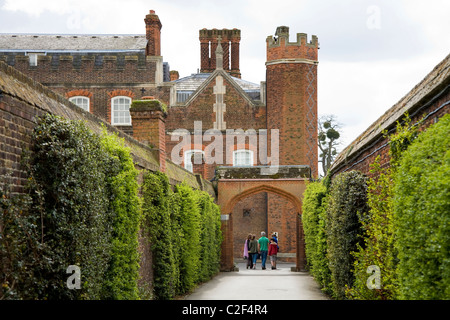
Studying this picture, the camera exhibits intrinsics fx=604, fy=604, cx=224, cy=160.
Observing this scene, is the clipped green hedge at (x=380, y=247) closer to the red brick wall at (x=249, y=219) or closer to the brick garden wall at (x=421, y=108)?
the brick garden wall at (x=421, y=108)

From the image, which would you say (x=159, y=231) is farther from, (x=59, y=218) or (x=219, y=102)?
(x=219, y=102)

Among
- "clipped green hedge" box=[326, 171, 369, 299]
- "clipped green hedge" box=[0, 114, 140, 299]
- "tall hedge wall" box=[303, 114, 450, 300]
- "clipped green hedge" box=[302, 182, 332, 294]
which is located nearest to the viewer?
"tall hedge wall" box=[303, 114, 450, 300]

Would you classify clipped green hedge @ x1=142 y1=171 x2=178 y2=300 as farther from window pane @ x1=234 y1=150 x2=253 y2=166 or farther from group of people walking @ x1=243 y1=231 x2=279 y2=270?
window pane @ x1=234 y1=150 x2=253 y2=166

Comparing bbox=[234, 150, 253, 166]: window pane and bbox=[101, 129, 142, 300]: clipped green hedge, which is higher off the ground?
bbox=[234, 150, 253, 166]: window pane

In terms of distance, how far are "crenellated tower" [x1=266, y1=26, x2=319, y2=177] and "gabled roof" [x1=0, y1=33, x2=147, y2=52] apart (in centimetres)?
706

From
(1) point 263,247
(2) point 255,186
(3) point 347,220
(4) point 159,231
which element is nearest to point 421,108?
(3) point 347,220

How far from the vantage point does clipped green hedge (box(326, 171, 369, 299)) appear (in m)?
8.98

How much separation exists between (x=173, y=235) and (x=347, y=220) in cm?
440

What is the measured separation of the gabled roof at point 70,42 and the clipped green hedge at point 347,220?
22.6m

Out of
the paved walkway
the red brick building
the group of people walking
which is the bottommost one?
the paved walkway

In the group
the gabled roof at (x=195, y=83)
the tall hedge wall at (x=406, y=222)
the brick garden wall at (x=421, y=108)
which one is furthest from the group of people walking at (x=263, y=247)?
the brick garden wall at (x=421, y=108)

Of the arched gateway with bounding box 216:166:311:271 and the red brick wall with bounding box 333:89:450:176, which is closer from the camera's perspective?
the red brick wall with bounding box 333:89:450:176

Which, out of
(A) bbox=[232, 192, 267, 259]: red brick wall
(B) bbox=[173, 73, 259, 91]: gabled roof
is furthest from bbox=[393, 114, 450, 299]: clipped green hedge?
(B) bbox=[173, 73, 259, 91]: gabled roof

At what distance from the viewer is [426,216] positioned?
4.52 meters
